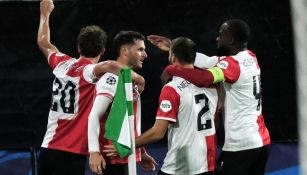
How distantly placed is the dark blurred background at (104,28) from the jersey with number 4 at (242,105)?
4.26 ft

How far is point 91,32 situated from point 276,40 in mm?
1950

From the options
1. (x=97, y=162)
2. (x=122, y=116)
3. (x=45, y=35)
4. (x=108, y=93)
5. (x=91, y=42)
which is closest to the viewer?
(x=122, y=116)

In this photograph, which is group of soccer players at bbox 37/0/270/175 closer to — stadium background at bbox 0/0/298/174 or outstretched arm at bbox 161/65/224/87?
outstretched arm at bbox 161/65/224/87

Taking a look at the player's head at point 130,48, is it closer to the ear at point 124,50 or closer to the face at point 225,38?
the ear at point 124,50

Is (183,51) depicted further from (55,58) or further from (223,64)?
(55,58)

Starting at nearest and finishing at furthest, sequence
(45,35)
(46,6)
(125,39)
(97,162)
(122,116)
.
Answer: (122,116) → (97,162) → (125,39) → (45,35) → (46,6)

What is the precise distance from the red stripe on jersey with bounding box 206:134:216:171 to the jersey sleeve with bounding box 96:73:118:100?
2.30 ft

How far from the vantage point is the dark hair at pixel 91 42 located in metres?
4.71

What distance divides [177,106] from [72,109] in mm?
756

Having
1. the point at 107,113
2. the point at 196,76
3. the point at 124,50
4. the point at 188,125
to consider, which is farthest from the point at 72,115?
the point at 196,76

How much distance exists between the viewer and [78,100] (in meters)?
4.65

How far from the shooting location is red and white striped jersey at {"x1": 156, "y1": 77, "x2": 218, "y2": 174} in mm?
4379

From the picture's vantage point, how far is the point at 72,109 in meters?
4.66

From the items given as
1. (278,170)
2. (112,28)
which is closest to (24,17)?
(112,28)
